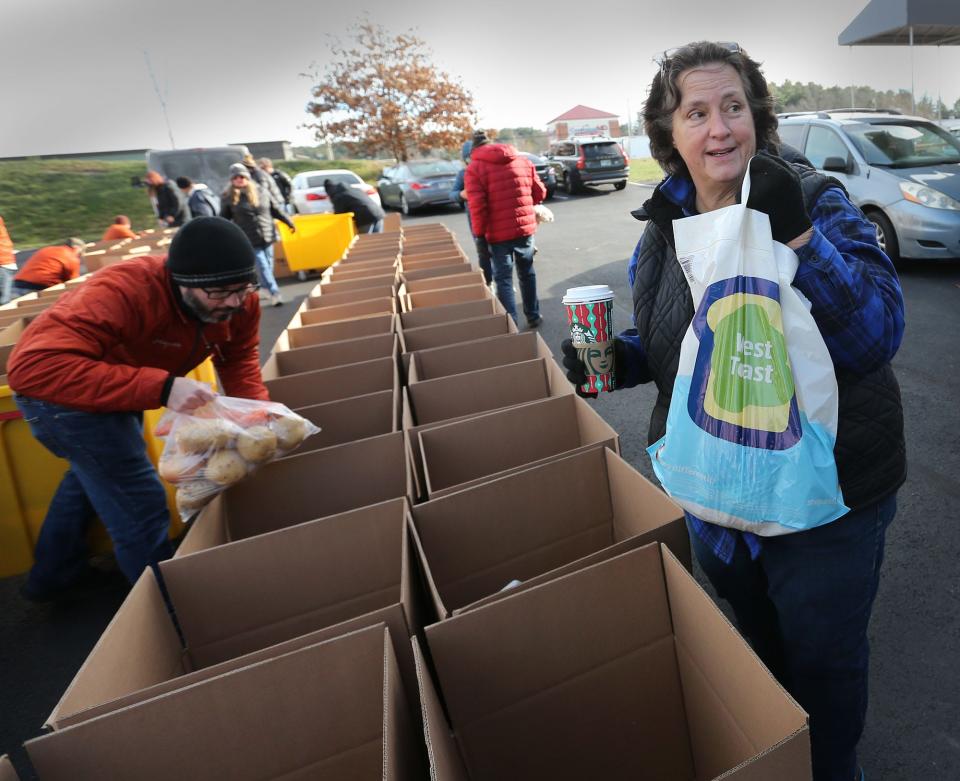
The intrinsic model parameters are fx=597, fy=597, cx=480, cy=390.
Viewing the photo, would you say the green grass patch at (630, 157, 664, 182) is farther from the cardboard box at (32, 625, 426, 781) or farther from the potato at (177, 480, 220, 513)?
the cardboard box at (32, 625, 426, 781)

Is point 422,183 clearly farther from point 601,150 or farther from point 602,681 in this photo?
point 602,681

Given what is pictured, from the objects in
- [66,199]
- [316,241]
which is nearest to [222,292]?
[316,241]

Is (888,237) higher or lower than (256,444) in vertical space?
lower

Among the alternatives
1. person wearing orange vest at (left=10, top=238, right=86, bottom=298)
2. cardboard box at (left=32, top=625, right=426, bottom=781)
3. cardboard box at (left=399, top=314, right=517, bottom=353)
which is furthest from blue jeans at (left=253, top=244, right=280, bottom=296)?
cardboard box at (left=32, top=625, right=426, bottom=781)

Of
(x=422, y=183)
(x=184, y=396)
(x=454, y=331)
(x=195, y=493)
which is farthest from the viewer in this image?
(x=422, y=183)

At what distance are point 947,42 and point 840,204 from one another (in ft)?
51.4

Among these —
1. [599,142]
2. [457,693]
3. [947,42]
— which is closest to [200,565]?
[457,693]

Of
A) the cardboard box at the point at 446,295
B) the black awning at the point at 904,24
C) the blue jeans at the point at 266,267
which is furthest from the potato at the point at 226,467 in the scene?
the black awning at the point at 904,24

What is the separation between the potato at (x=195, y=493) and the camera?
1719mm

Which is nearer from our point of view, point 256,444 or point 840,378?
point 840,378

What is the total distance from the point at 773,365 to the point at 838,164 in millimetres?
6389

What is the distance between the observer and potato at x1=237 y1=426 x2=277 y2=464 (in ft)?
5.82

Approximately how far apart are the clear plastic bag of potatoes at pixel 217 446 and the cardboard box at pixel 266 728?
0.85 m

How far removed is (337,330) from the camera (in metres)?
3.35
